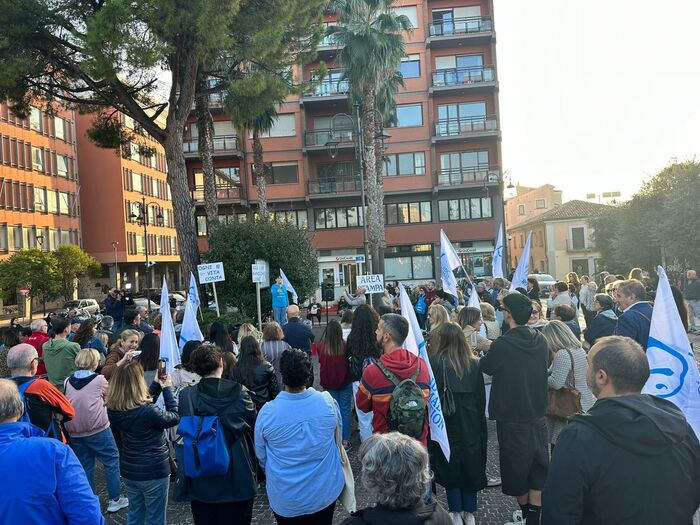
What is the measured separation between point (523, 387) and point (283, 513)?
2.07 meters


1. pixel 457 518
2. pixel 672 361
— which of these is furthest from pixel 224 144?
pixel 672 361

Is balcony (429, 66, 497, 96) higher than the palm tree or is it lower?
higher

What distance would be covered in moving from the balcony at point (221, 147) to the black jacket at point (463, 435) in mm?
34971

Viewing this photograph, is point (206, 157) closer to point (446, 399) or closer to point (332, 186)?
point (332, 186)

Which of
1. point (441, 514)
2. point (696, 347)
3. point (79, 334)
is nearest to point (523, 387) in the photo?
point (441, 514)

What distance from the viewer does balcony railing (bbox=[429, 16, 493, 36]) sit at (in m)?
36.4

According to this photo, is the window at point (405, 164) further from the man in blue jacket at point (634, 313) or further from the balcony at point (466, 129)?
the man in blue jacket at point (634, 313)

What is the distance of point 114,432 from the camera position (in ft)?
20.7

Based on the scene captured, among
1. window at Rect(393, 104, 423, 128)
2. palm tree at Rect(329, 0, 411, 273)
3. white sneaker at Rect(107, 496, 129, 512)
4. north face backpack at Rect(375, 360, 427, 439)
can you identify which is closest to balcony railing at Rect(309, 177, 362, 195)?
window at Rect(393, 104, 423, 128)

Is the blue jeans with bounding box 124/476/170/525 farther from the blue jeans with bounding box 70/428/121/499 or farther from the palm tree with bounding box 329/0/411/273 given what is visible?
the palm tree with bounding box 329/0/411/273

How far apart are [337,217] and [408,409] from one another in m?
35.0

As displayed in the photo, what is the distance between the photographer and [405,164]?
37.7 metres

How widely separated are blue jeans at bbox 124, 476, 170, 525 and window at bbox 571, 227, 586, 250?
56532mm

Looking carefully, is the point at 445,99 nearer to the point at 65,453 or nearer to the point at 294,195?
the point at 294,195
